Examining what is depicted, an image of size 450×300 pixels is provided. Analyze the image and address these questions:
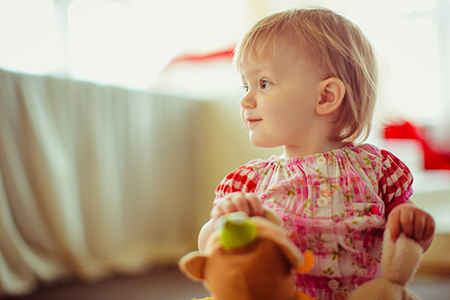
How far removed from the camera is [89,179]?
1.75 meters

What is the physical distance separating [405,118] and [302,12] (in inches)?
63.0

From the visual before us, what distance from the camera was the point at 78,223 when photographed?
1.66m

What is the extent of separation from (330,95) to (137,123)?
4.43 feet

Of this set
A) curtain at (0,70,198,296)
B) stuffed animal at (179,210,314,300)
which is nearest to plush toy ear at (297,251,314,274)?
stuffed animal at (179,210,314,300)

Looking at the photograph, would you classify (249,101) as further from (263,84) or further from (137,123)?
(137,123)

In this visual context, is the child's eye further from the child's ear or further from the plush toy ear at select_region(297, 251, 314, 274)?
the plush toy ear at select_region(297, 251, 314, 274)

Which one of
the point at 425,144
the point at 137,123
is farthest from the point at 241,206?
the point at 425,144

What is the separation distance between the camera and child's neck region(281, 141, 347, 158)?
0.79 metres

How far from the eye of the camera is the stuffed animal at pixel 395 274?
0.61 m

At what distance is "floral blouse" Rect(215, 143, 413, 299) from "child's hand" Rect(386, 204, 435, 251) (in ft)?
0.17

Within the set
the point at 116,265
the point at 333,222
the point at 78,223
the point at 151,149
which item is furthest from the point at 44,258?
the point at 333,222

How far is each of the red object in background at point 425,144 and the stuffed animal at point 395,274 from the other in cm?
161

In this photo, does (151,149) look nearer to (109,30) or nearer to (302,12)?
(109,30)

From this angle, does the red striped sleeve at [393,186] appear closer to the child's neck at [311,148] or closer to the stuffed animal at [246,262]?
the child's neck at [311,148]
